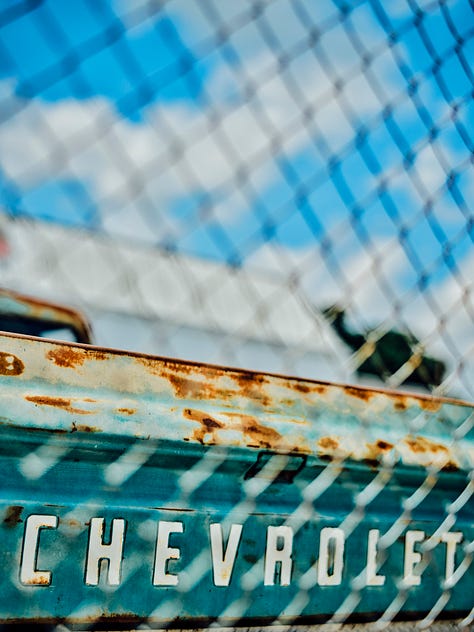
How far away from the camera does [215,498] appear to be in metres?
1.00

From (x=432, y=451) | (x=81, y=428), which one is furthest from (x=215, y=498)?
(x=432, y=451)

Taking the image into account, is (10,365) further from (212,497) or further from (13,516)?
(212,497)

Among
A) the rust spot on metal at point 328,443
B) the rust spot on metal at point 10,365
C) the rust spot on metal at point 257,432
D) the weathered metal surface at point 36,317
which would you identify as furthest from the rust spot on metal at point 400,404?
the weathered metal surface at point 36,317

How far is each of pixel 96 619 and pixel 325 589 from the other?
360 mm

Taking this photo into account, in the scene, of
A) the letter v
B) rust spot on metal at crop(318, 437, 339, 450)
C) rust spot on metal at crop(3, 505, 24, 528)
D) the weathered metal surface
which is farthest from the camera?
the weathered metal surface

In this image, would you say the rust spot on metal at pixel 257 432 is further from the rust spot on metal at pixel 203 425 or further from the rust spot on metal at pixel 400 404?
the rust spot on metal at pixel 400 404

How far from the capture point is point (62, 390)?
2.99 ft

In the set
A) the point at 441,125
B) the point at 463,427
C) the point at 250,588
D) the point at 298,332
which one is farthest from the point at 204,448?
the point at 298,332

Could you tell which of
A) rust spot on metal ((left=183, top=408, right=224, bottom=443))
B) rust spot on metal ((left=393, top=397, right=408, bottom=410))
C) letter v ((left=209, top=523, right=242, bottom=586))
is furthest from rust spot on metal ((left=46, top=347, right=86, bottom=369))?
rust spot on metal ((left=393, top=397, right=408, bottom=410))

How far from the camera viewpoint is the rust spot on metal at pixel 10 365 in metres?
0.87

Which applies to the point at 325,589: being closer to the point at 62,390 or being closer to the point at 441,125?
the point at 62,390

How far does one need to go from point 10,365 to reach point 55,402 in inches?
2.8

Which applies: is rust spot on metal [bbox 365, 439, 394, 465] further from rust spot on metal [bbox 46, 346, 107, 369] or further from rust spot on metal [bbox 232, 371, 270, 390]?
rust spot on metal [bbox 46, 346, 107, 369]

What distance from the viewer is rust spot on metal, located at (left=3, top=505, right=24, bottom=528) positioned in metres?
0.86
